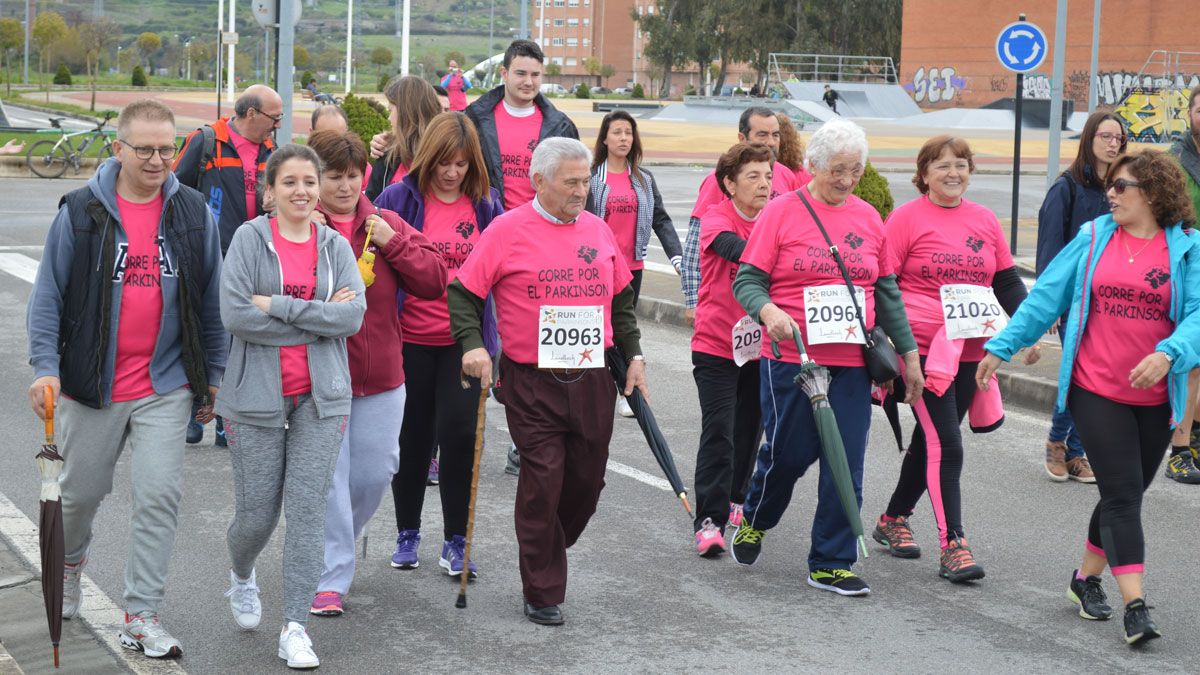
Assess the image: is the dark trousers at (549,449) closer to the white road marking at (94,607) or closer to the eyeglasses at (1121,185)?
the white road marking at (94,607)

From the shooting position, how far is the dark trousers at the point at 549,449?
5691mm

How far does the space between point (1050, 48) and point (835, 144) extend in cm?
6085

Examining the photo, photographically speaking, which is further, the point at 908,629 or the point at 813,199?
the point at 813,199

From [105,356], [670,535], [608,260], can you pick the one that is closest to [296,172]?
[105,356]

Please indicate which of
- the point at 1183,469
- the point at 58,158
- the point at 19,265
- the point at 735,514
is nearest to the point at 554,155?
the point at 735,514

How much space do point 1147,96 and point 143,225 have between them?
40228 millimetres

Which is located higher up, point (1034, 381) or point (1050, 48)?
point (1050, 48)

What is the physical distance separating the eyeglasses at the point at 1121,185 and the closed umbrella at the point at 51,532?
12.8 feet

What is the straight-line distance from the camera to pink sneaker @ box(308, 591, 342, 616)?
5.70 m

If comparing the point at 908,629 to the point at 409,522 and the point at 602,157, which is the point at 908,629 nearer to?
the point at 409,522

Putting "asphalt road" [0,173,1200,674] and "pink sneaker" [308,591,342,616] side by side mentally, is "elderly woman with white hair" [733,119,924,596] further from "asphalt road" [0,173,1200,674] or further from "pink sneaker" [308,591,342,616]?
"pink sneaker" [308,591,342,616]

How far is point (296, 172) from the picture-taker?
5.14m

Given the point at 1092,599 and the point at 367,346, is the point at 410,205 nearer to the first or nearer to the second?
the point at 367,346

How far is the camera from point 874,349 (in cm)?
606
